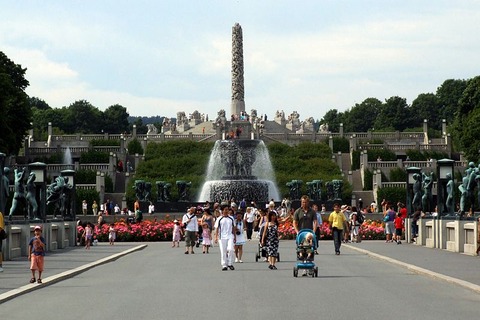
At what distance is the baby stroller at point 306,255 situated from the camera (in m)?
27.9

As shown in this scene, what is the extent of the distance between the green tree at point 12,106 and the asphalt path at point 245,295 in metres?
53.3

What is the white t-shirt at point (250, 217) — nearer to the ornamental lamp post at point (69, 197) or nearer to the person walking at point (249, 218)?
the person walking at point (249, 218)

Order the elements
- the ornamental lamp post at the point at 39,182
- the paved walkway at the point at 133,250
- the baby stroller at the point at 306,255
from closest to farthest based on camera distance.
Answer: the paved walkway at the point at 133,250, the baby stroller at the point at 306,255, the ornamental lamp post at the point at 39,182

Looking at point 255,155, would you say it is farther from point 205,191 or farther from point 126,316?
point 126,316

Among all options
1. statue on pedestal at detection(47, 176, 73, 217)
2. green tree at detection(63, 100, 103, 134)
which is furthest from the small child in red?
green tree at detection(63, 100, 103, 134)

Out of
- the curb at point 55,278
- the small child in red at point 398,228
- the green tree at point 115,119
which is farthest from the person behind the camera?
the green tree at point 115,119

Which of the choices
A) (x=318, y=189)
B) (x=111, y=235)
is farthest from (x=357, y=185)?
(x=111, y=235)

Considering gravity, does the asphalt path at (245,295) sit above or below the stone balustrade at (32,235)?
below

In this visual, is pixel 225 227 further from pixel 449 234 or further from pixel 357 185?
pixel 357 185

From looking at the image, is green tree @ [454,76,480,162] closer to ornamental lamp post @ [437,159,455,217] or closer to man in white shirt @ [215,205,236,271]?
ornamental lamp post @ [437,159,455,217]

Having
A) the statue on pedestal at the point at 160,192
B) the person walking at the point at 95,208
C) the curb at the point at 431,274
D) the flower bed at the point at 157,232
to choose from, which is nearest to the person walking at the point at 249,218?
the flower bed at the point at 157,232

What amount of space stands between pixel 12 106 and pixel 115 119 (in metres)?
102

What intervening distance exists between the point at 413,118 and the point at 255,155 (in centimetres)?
7653

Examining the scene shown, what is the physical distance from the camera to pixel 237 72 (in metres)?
139
